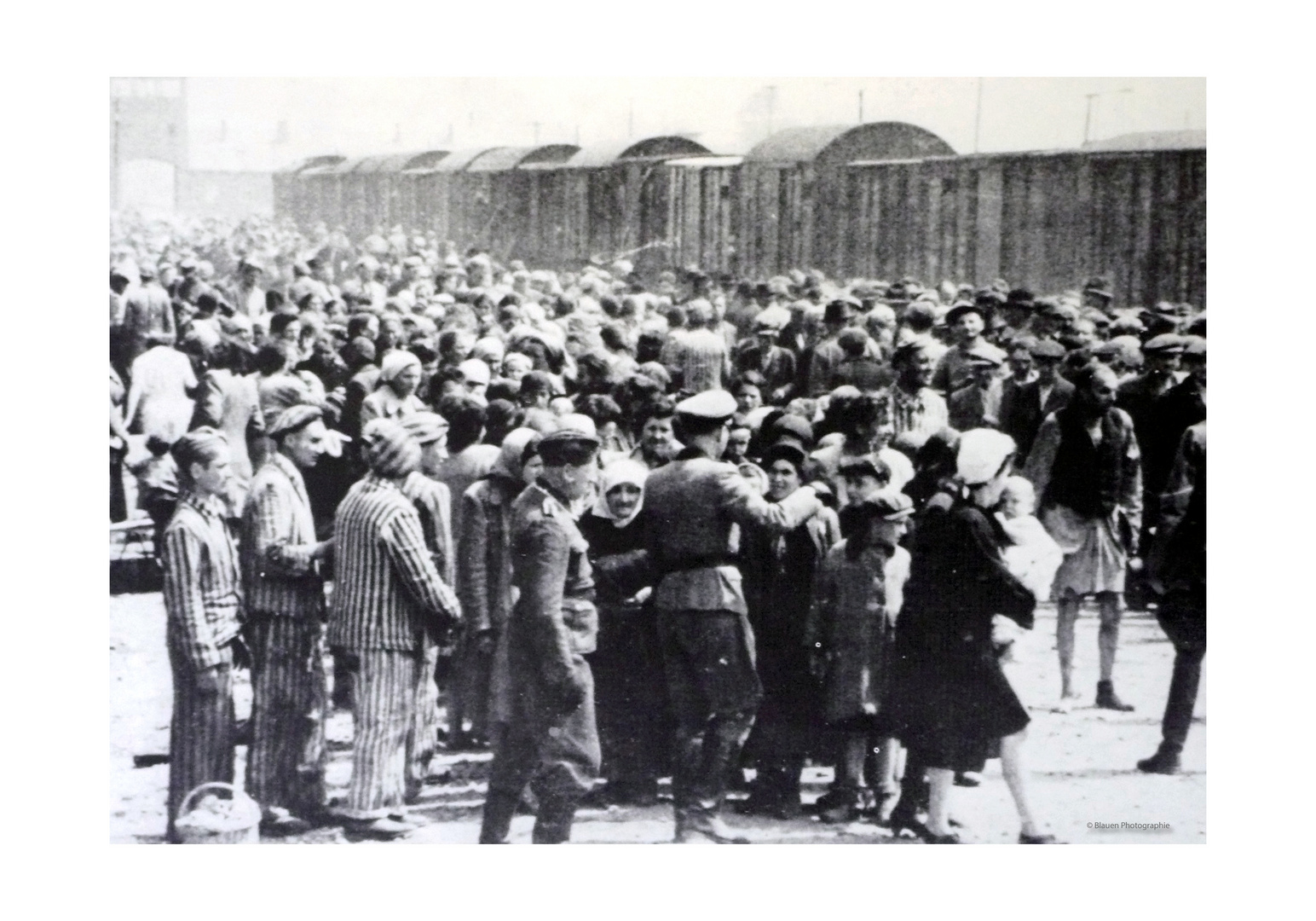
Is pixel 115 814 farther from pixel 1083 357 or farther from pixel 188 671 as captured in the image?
pixel 1083 357

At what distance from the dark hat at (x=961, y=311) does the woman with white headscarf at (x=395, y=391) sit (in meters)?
2.13

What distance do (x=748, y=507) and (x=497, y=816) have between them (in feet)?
4.92

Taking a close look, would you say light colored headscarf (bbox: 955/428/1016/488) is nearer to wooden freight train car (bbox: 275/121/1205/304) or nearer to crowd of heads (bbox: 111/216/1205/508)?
crowd of heads (bbox: 111/216/1205/508)

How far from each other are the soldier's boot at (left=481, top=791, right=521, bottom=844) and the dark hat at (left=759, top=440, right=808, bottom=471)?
5.19 feet

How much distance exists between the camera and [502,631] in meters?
5.50

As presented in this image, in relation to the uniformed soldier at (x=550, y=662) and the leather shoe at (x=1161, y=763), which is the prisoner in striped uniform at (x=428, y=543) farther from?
the leather shoe at (x=1161, y=763)

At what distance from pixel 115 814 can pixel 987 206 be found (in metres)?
4.17

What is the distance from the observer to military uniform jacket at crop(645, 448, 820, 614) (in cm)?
532

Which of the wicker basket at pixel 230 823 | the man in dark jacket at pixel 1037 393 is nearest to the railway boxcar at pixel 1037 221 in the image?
the man in dark jacket at pixel 1037 393

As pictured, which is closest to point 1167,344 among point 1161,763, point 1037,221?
point 1037,221

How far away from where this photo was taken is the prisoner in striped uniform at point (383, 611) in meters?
5.44

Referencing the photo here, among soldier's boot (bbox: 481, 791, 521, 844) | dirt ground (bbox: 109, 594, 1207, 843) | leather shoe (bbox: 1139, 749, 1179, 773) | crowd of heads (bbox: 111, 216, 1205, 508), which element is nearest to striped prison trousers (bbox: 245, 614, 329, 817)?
dirt ground (bbox: 109, 594, 1207, 843)

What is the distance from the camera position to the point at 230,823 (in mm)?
5523

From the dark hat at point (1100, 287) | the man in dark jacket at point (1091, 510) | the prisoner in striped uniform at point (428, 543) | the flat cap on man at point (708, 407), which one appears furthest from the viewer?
the dark hat at point (1100, 287)
